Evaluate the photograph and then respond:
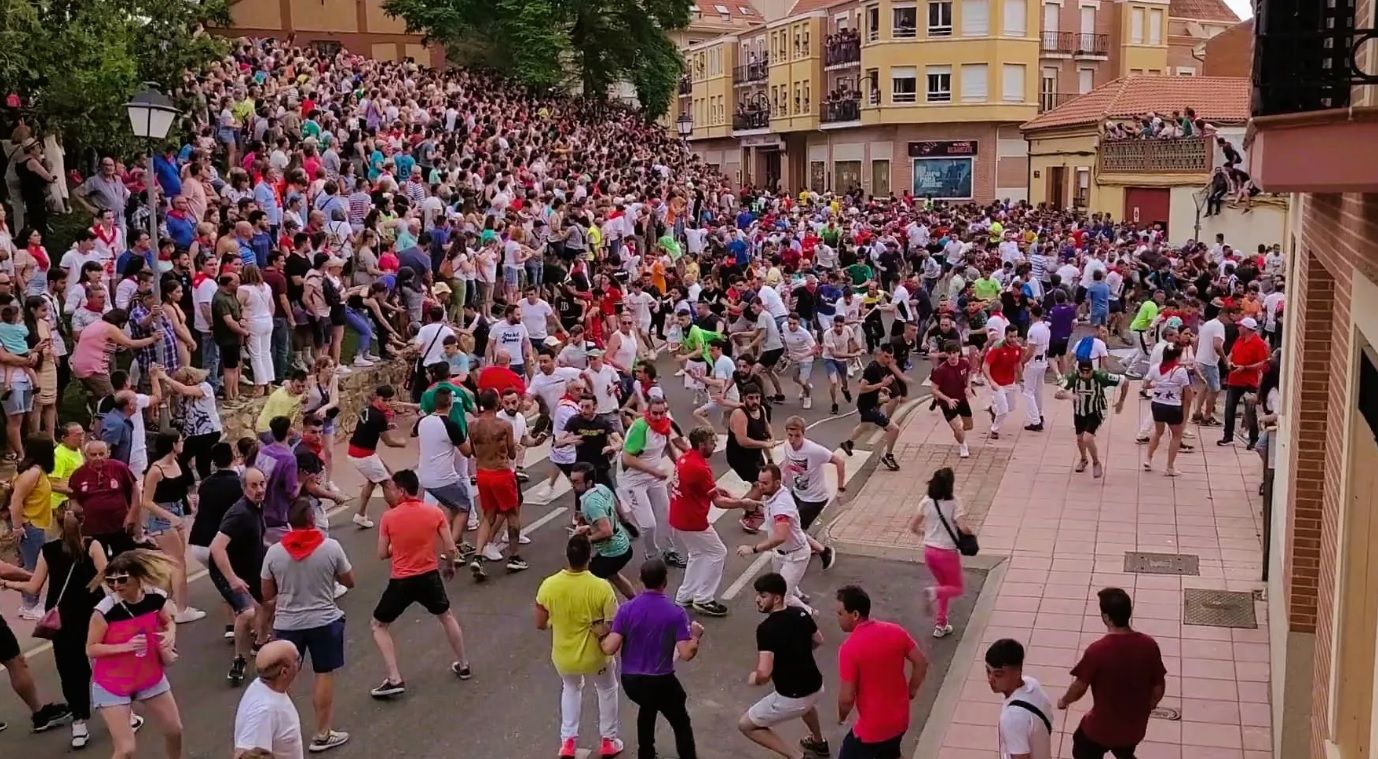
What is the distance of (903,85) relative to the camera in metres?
59.6

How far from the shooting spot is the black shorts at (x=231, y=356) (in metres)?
15.0

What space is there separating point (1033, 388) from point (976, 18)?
4311cm

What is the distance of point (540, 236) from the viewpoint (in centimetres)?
2356

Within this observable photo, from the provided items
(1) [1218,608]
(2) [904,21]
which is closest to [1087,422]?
(1) [1218,608]

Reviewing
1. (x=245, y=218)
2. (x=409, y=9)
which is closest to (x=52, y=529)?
(x=245, y=218)

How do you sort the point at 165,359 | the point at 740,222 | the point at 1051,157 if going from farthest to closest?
the point at 1051,157 → the point at 740,222 → the point at 165,359

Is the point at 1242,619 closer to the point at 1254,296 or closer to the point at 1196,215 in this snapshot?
the point at 1254,296

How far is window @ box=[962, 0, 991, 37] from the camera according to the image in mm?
57500

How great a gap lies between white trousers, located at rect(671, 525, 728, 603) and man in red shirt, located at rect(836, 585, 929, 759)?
3686 millimetres

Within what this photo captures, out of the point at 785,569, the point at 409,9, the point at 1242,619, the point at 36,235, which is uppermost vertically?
the point at 409,9

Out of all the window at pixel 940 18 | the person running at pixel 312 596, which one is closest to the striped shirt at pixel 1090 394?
the person running at pixel 312 596

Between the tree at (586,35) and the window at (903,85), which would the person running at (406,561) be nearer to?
the tree at (586,35)

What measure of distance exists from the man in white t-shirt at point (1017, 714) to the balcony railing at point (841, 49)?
58.5 metres

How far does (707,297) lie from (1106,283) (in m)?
7.46
